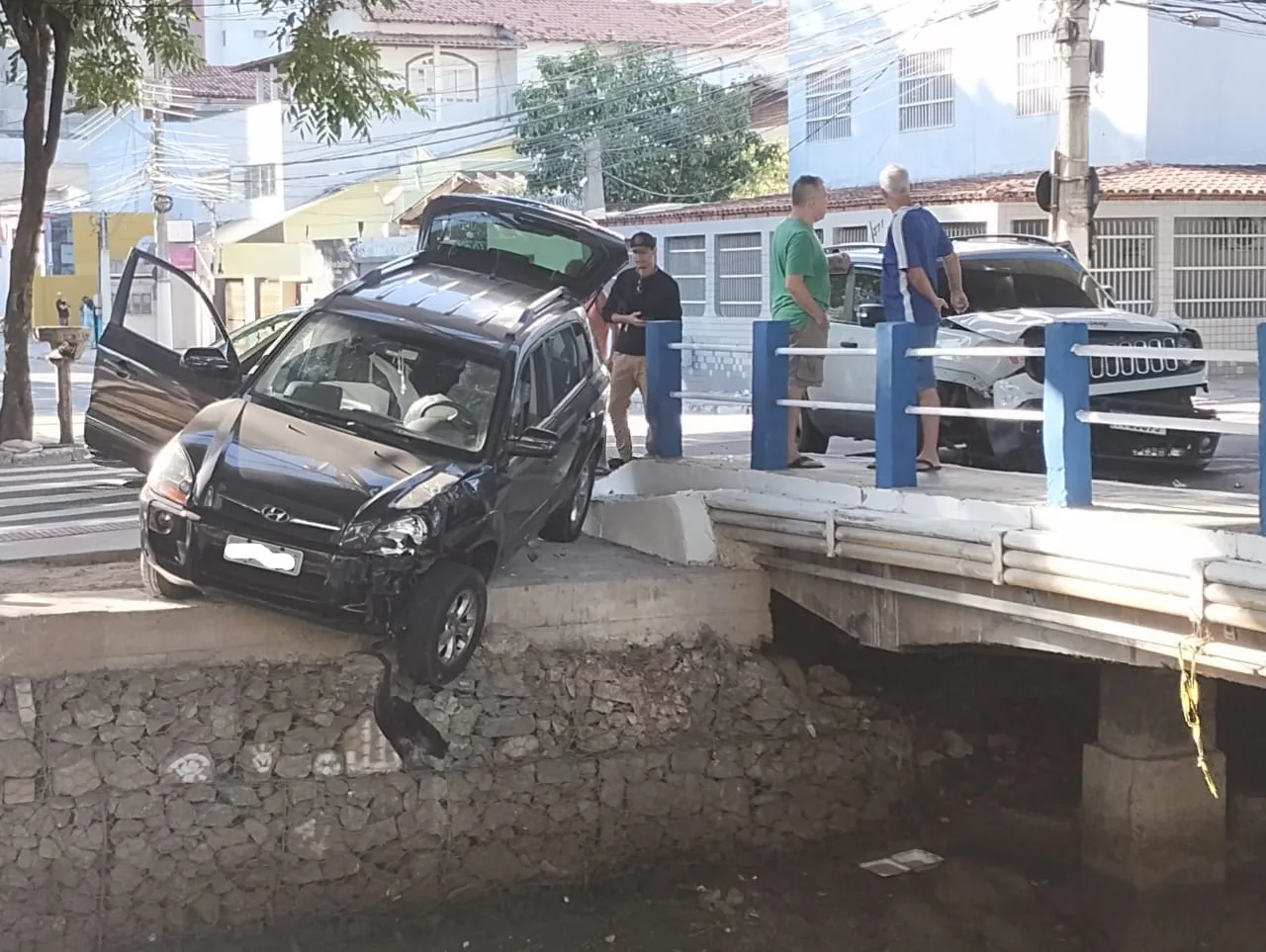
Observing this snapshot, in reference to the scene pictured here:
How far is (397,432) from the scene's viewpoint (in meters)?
8.12

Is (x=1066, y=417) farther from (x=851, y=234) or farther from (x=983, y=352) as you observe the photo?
(x=851, y=234)

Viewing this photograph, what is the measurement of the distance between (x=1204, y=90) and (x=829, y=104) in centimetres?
798

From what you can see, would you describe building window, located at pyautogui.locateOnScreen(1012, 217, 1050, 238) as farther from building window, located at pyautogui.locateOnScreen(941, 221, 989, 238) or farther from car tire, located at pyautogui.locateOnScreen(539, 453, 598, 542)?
car tire, located at pyautogui.locateOnScreen(539, 453, 598, 542)

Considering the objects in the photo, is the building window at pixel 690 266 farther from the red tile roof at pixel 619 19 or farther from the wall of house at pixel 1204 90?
the red tile roof at pixel 619 19

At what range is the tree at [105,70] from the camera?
14.5 metres

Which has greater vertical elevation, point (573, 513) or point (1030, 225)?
point (1030, 225)

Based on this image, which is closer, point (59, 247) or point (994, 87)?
point (994, 87)

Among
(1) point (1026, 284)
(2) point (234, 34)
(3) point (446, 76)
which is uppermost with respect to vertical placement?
(2) point (234, 34)

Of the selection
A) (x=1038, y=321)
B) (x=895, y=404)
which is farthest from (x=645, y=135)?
(x=895, y=404)

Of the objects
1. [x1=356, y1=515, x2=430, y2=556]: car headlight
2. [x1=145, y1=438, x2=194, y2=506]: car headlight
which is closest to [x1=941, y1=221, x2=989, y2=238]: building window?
[x1=356, y1=515, x2=430, y2=556]: car headlight

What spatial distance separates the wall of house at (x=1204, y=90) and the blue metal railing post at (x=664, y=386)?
52.4 ft

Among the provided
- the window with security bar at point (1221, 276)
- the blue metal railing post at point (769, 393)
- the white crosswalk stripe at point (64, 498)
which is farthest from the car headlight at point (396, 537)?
the window with security bar at point (1221, 276)

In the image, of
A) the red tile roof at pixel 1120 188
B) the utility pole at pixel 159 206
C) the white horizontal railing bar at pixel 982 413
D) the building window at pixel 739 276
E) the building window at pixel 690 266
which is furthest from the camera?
the utility pole at pixel 159 206

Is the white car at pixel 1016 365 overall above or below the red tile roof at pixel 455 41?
below
